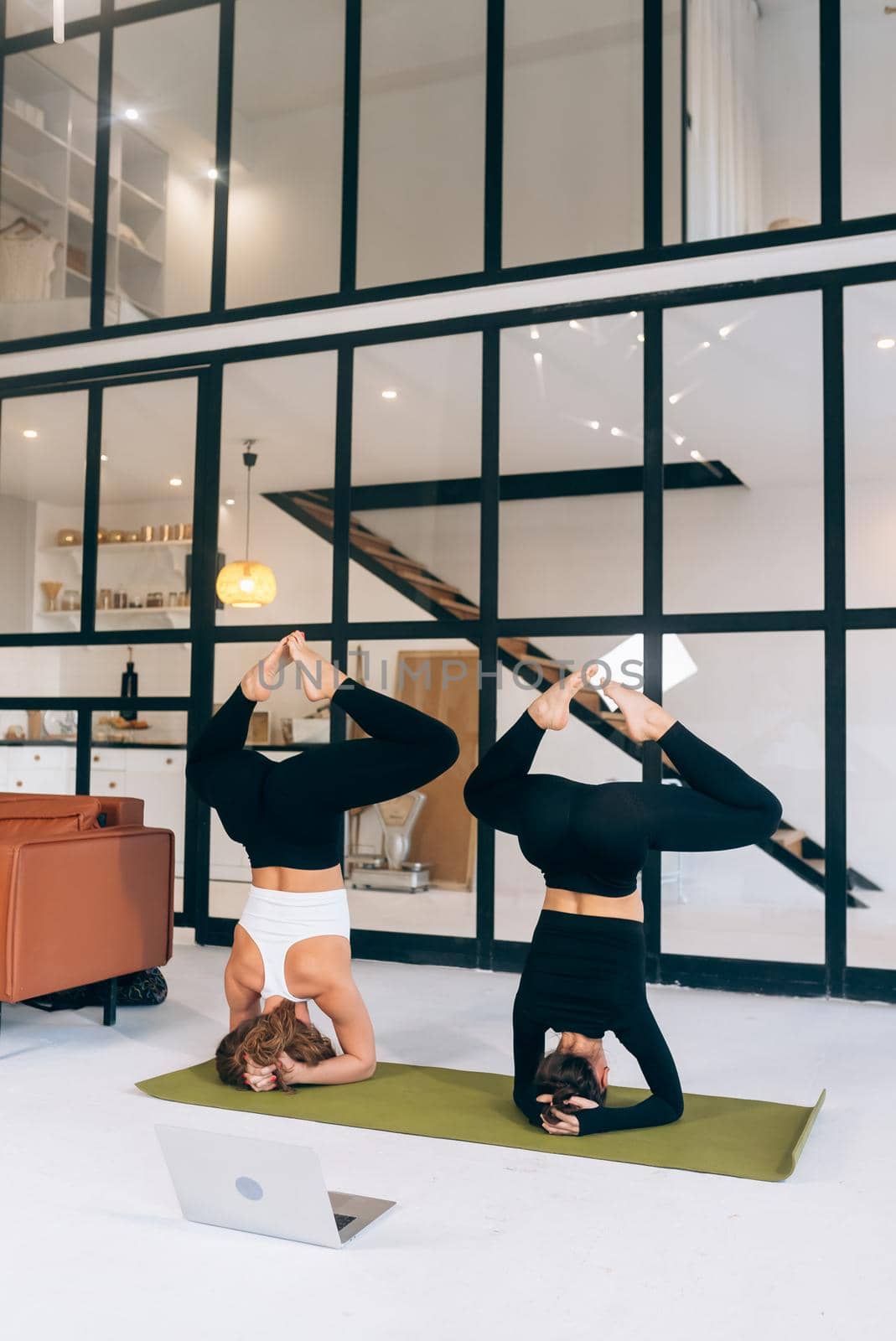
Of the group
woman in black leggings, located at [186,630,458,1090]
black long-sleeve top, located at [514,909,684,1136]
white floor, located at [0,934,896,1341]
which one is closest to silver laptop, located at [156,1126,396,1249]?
white floor, located at [0,934,896,1341]

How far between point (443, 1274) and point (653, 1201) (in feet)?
1.83

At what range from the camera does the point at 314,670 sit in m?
3.26

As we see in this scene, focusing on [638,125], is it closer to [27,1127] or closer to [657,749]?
[657,749]

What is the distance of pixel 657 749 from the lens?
4.84 m

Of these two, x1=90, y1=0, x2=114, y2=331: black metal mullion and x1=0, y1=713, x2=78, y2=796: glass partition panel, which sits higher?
x1=90, y1=0, x2=114, y2=331: black metal mullion

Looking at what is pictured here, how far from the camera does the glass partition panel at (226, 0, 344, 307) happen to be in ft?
18.4

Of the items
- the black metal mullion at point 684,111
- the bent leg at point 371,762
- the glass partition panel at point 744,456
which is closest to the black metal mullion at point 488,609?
the glass partition panel at point 744,456

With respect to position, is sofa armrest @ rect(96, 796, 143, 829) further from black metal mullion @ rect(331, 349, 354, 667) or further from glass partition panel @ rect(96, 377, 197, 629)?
glass partition panel @ rect(96, 377, 197, 629)

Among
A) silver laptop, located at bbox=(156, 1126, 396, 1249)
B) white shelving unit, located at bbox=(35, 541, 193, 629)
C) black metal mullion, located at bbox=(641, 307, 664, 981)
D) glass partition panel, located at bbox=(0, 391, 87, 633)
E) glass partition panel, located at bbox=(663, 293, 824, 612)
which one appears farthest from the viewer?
glass partition panel, located at bbox=(0, 391, 87, 633)

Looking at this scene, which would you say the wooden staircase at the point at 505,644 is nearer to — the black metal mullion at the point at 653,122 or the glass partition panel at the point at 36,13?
the black metal mullion at the point at 653,122

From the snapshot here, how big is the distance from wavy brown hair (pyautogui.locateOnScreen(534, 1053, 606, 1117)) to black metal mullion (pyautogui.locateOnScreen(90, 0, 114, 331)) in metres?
4.68

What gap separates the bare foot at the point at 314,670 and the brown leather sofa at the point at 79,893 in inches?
39.8

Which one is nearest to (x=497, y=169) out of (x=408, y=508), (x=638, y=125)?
(x=638, y=125)

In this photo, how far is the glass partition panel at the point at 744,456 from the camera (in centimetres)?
466
